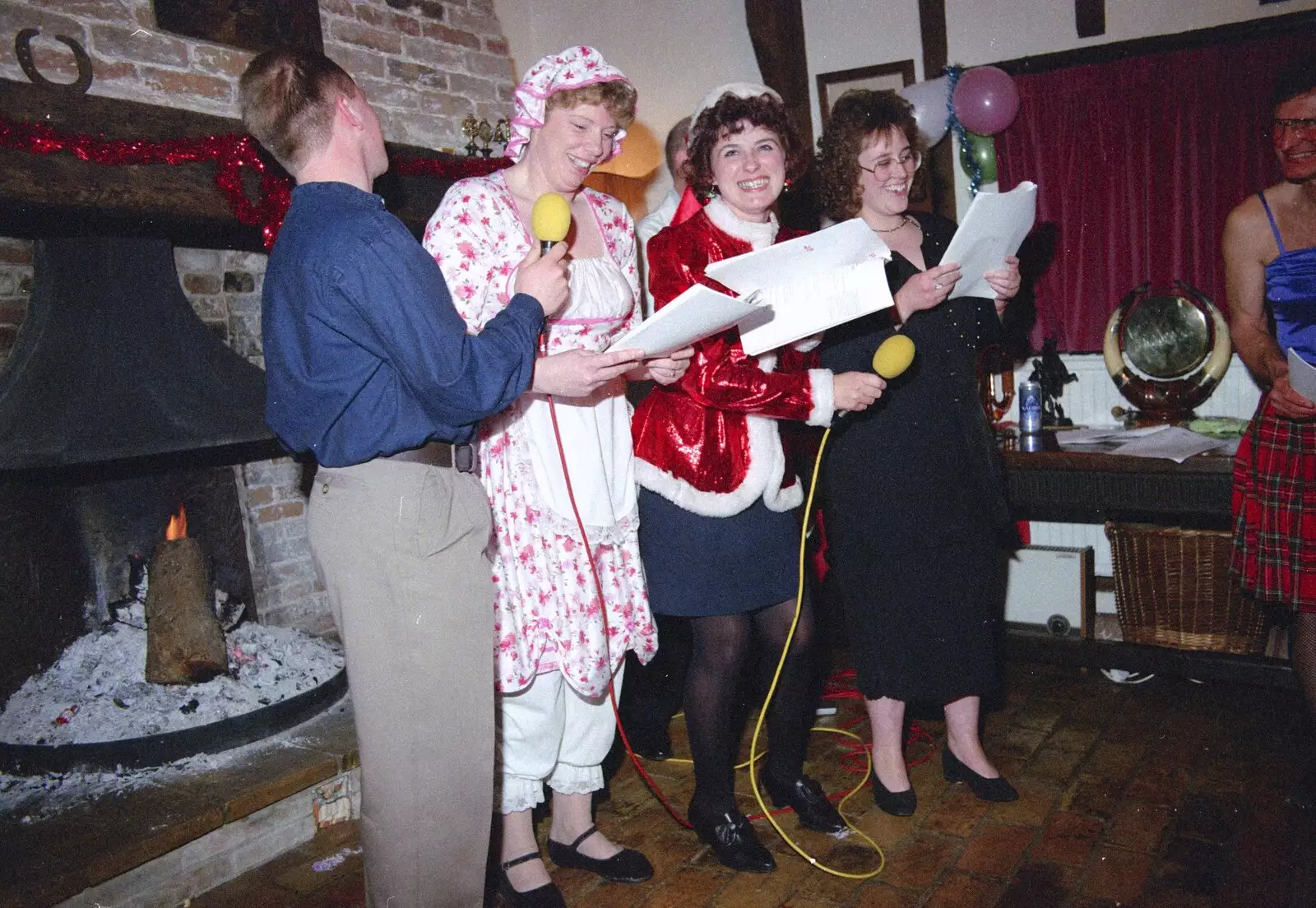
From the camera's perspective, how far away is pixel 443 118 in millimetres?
3691

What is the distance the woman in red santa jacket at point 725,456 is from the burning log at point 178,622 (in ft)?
4.36

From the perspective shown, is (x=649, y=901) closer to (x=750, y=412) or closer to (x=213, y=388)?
(x=750, y=412)

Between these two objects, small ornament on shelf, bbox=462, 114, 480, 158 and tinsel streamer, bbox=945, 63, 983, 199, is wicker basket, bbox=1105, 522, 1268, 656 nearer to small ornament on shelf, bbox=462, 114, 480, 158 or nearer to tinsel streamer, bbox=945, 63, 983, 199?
tinsel streamer, bbox=945, 63, 983, 199

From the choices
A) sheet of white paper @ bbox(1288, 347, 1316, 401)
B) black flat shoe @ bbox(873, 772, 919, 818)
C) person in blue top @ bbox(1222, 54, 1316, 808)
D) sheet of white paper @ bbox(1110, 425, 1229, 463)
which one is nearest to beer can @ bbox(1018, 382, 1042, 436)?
sheet of white paper @ bbox(1110, 425, 1229, 463)

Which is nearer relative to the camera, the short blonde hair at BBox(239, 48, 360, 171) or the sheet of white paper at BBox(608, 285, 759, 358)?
the short blonde hair at BBox(239, 48, 360, 171)

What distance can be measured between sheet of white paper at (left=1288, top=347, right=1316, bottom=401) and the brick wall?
111 inches

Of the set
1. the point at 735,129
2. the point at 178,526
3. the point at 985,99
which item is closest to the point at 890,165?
the point at 735,129

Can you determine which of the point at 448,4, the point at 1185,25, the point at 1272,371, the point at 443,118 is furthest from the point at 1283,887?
the point at 448,4

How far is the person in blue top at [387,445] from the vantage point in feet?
4.64

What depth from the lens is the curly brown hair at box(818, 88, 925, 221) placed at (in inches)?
86.1

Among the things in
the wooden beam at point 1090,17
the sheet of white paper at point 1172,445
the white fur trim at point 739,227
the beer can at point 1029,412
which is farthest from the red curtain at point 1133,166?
the white fur trim at point 739,227

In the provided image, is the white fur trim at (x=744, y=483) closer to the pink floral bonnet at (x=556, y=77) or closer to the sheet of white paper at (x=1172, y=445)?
the pink floral bonnet at (x=556, y=77)

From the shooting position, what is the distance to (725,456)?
6.55 ft

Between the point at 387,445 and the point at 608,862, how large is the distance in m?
1.17
